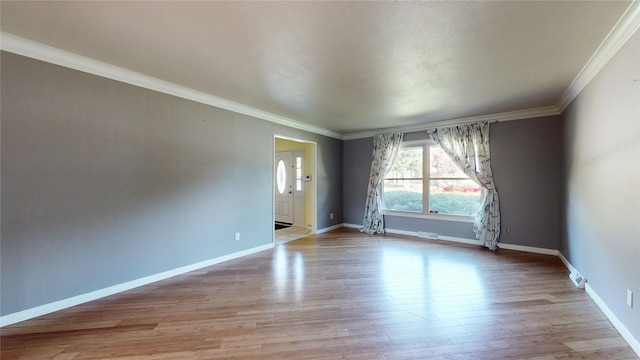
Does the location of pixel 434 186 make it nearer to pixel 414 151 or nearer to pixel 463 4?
pixel 414 151

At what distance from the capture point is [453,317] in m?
2.33

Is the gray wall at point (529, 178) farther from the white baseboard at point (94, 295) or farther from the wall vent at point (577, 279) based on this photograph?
the white baseboard at point (94, 295)

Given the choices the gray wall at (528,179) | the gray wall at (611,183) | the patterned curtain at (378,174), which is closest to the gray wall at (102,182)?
the patterned curtain at (378,174)

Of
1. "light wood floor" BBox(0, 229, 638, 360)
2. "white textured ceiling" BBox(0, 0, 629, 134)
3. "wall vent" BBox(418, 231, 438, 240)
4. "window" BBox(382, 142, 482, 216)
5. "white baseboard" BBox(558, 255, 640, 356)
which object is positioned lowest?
"light wood floor" BBox(0, 229, 638, 360)

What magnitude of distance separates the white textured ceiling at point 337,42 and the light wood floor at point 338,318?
2.49 metres

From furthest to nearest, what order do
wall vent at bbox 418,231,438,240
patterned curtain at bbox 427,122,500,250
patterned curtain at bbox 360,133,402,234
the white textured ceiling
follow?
patterned curtain at bbox 360,133,402,234
wall vent at bbox 418,231,438,240
patterned curtain at bbox 427,122,500,250
the white textured ceiling

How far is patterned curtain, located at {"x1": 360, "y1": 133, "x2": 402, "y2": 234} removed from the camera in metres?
5.82

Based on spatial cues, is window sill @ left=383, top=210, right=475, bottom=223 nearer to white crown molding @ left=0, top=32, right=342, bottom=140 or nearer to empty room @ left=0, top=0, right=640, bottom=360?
empty room @ left=0, top=0, right=640, bottom=360

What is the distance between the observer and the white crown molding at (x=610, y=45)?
1812mm

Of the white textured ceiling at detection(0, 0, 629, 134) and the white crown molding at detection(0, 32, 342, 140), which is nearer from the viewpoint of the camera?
the white textured ceiling at detection(0, 0, 629, 134)

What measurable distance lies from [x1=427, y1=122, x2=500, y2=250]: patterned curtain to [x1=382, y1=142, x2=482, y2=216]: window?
19 cm

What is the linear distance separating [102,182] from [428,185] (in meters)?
5.47

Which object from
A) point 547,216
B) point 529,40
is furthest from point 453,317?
point 547,216

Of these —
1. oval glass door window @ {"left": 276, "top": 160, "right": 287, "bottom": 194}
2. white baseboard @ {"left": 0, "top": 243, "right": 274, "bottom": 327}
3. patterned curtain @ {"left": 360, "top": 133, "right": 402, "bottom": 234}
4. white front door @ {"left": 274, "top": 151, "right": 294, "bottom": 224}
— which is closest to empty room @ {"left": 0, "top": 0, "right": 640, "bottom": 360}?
white baseboard @ {"left": 0, "top": 243, "right": 274, "bottom": 327}
